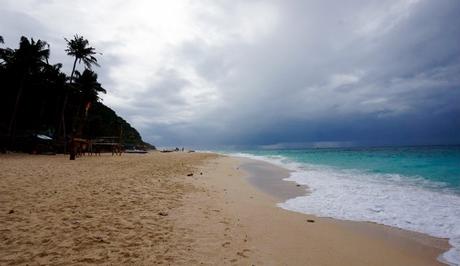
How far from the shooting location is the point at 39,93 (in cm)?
3569

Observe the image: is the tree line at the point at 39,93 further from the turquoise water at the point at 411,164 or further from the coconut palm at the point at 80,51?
the turquoise water at the point at 411,164

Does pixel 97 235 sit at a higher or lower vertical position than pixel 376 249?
higher

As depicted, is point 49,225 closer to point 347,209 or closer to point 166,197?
point 166,197

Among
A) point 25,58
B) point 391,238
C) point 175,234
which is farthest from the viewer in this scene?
point 25,58

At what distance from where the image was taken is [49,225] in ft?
17.6

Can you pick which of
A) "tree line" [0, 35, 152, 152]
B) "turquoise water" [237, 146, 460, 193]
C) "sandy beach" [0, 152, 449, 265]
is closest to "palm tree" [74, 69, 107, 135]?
"tree line" [0, 35, 152, 152]

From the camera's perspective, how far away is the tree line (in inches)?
1173

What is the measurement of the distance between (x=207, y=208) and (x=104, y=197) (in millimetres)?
3031

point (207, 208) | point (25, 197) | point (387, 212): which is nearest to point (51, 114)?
point (25, 197)

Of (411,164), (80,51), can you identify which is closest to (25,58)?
(80,51)

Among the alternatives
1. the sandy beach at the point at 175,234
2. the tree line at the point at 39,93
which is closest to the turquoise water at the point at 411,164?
the sandy beach at the point at 175,234

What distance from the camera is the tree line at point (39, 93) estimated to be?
29.8m

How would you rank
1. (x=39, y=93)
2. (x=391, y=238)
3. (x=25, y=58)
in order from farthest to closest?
(x=39, y=93) → (x=25, y=58) → (x=391, y=238)

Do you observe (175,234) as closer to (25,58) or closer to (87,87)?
(25,58)
